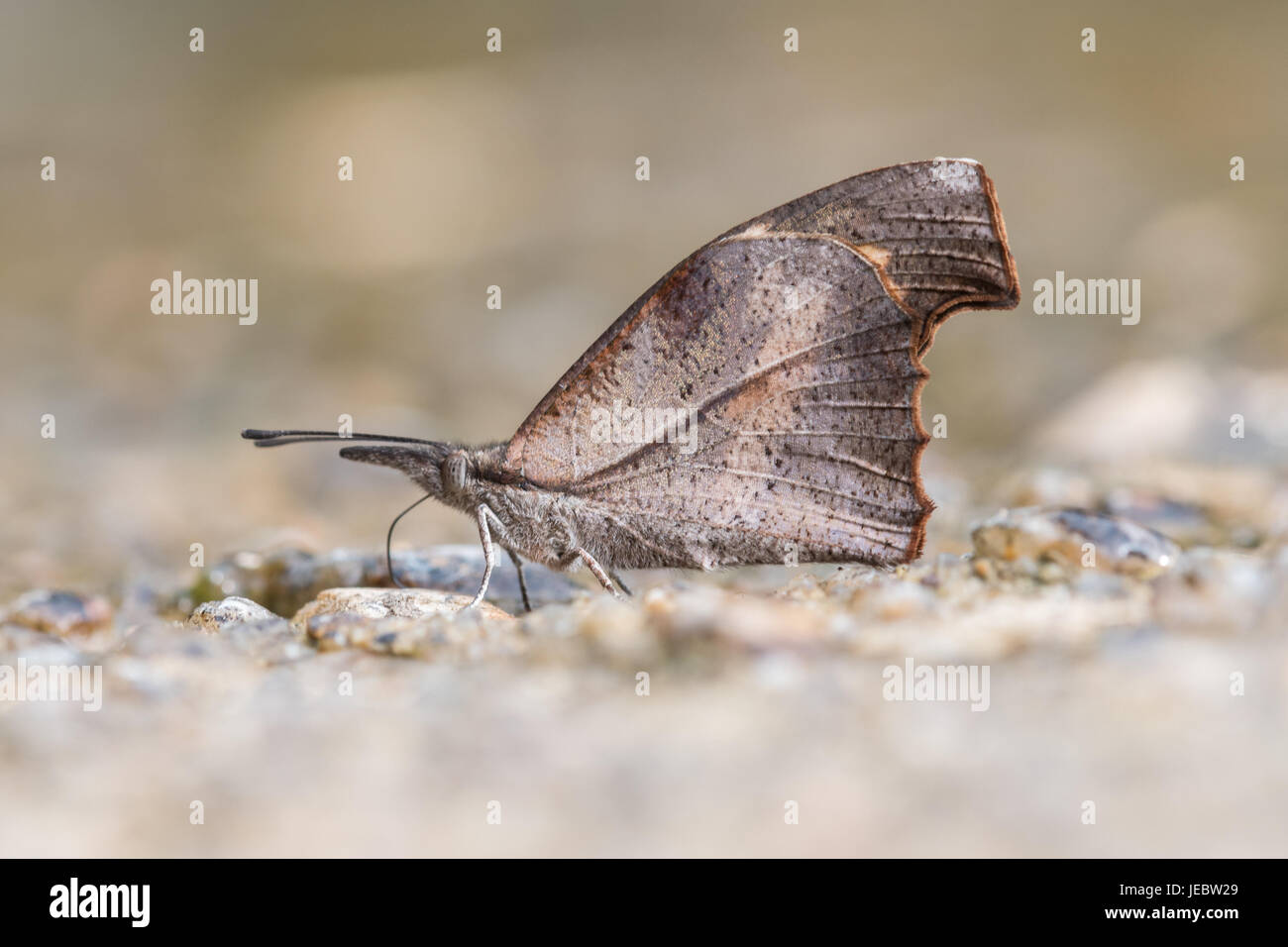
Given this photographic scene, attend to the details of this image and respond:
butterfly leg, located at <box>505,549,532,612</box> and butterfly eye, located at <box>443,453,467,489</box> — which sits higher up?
butterfly eye, located at <box>443,453,467,489</box>

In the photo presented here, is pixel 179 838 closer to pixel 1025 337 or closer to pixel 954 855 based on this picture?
pixel 954 855

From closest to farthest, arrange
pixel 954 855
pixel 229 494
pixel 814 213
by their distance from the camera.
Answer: pixel 954 855
pixel 814 213
pixel 229 494

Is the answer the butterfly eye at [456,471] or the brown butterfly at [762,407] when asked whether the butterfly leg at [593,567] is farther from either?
the butterfly eye at [456,471]

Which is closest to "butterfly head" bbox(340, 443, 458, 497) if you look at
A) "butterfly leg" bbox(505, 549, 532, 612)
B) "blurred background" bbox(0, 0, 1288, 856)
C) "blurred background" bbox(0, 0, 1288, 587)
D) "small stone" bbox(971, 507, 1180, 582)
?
"butterfly leg" bbox(505, 549, 532, 612)

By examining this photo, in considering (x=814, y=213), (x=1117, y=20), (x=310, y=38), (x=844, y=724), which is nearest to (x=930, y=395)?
(x=814, y=213)

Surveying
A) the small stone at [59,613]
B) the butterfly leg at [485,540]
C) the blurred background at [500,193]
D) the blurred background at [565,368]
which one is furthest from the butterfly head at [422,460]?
the blurred background at [500,193]

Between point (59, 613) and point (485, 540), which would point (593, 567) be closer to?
point (485, 540)

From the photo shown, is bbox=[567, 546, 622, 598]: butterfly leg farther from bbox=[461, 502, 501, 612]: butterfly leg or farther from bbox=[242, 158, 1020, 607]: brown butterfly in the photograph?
bbox=[461, 502, 501, 612]: butterfly leg
